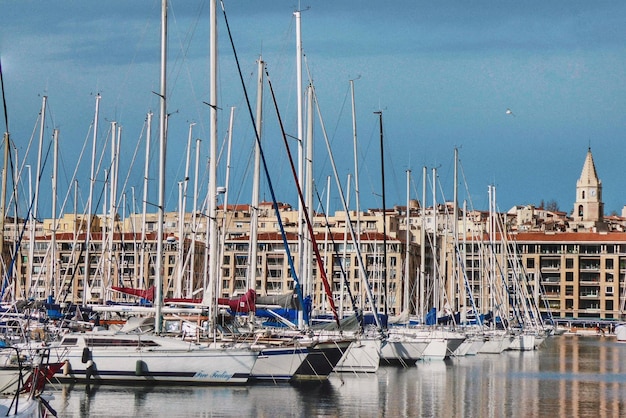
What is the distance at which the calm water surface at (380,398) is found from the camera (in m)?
33.5

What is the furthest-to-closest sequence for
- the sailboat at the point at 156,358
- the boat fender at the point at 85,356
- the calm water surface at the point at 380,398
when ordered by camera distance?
the boat fender at the point at 85,356, the sailboat at the point at 156,358, the calm water surface at the point at 380,398

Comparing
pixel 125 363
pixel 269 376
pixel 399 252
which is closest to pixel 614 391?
pixel 269 376

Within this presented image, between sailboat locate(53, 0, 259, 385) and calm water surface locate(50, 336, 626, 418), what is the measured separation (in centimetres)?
41

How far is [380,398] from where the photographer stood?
1517 inches

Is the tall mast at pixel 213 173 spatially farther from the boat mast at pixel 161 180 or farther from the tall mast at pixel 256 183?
the tall mast at pixel 256 183

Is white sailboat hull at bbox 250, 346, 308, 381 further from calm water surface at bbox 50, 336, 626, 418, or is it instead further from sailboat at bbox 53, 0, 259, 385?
sailboat at bbox 53, 0, 259, 385

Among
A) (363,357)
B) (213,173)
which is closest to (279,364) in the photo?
(213,173)

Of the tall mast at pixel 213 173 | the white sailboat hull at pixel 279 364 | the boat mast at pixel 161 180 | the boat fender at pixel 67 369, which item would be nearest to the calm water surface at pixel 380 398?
the white sailboat hull at pixel 279 364

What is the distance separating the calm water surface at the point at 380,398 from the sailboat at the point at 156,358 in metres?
0.41

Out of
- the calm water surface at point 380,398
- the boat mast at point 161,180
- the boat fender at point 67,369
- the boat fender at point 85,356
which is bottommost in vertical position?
the calm water surface at point 380,398

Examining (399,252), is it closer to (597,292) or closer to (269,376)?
(597,292)

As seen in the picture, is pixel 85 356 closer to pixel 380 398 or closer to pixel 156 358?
pixel 156 358

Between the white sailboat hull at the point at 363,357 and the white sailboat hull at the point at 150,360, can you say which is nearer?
the white sailboat hull at the point at 150,360

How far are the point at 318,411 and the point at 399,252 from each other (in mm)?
106374
